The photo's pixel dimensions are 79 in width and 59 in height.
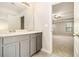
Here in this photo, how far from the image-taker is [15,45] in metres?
2.17

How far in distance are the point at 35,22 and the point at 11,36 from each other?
185 cm

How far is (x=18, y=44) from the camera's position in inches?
89.0

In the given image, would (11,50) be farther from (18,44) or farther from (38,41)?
(38,41)

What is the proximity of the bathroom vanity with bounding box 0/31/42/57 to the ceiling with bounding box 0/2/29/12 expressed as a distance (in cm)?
90

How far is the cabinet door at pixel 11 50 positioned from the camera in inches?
76.6

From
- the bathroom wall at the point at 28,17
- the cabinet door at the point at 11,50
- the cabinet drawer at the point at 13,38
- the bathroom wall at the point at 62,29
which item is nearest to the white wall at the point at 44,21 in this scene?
the bathroom wall at the point at 28,17

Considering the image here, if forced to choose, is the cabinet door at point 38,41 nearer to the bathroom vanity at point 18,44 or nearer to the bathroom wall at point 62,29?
the bathroom vanity at point 18,44

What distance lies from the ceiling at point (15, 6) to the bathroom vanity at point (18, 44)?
2.96 ft

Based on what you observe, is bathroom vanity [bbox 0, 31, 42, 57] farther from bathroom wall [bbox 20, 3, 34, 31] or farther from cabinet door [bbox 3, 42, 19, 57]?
bathroom wall [bbox 20, 3, 34, 31]

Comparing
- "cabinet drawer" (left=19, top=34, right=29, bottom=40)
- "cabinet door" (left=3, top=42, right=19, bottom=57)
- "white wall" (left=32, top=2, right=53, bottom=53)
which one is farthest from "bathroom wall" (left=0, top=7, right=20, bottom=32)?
"white wall" (left=32, top=2, right=53, bottom=53)

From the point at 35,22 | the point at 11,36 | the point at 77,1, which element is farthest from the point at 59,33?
the point at 11,36

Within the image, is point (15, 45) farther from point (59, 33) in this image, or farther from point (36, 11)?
point (59, 33)

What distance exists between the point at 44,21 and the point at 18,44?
5.15 ft

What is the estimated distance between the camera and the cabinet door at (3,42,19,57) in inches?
76.6
